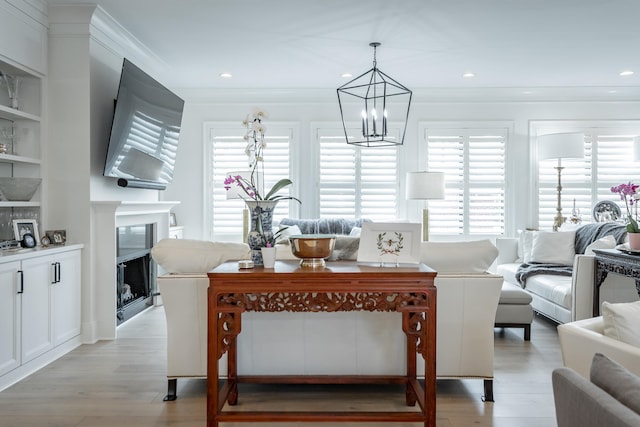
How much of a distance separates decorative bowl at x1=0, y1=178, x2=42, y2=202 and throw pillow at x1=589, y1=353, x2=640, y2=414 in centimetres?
377

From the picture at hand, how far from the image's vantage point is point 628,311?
169cm

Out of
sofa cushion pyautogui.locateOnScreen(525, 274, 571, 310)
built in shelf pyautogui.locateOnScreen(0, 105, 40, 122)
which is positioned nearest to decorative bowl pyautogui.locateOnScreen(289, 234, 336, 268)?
built in shelf pyautogui.locateOnScreen(0, 105, 40, 122)

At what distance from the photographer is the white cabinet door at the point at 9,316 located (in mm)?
2773

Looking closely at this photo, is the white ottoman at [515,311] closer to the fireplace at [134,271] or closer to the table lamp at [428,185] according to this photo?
the table lamp at [428,185]

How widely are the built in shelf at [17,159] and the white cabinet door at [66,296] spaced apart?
760mm

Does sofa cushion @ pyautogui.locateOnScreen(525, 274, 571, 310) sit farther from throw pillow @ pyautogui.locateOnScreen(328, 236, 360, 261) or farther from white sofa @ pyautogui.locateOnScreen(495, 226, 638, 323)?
Answer: throw pillow @ pyautogui.locateOnScreen(328, 236, 360, 261)

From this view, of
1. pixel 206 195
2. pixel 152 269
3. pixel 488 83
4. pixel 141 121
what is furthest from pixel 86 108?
pixel 488 83

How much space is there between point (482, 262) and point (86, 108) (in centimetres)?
325

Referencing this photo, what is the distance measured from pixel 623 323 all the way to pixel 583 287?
7.31ft

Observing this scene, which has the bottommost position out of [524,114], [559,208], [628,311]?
[628,311]

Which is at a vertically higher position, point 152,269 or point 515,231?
point 515,231

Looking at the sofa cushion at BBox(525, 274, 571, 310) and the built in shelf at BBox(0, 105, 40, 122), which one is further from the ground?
the built in shelf at BBox(0, 105, 40, 122)

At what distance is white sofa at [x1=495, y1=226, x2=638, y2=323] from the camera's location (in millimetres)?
3646

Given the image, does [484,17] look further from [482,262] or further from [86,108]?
[86,108]
